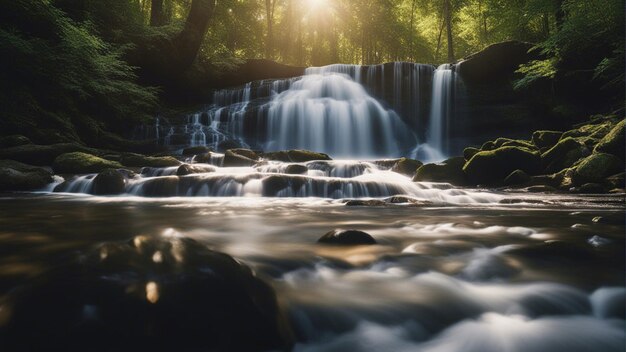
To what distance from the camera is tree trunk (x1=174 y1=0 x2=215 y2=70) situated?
67.9 feet

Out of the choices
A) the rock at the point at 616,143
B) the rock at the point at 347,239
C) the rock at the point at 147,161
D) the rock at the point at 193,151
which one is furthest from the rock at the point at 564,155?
the rock at the point at 193,151

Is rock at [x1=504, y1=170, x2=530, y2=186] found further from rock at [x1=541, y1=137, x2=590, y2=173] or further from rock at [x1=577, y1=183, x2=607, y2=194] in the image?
rock at [x1=577, y1=183, x2=607, y2=194]

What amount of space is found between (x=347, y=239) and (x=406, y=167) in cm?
1051

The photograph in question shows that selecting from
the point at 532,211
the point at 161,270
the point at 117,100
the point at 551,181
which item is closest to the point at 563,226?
the point at 532,211

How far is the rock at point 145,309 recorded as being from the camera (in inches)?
56.2

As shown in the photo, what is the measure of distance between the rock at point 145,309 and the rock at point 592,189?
9.70m

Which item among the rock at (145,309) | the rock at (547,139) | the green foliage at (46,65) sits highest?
the green foliage at (46,65)

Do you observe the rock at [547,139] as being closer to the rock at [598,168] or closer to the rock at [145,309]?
the rock at [598,168]

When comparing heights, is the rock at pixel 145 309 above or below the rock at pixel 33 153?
below

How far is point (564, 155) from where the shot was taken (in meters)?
11.3

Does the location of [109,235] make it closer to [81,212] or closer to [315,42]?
[81,212]

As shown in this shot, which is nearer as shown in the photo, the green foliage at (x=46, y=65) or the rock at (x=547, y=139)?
the green foliage at (x=46, y=65)

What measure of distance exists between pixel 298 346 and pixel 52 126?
16.5 meters

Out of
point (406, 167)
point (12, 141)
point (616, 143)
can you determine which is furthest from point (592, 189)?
point (12, 141)
